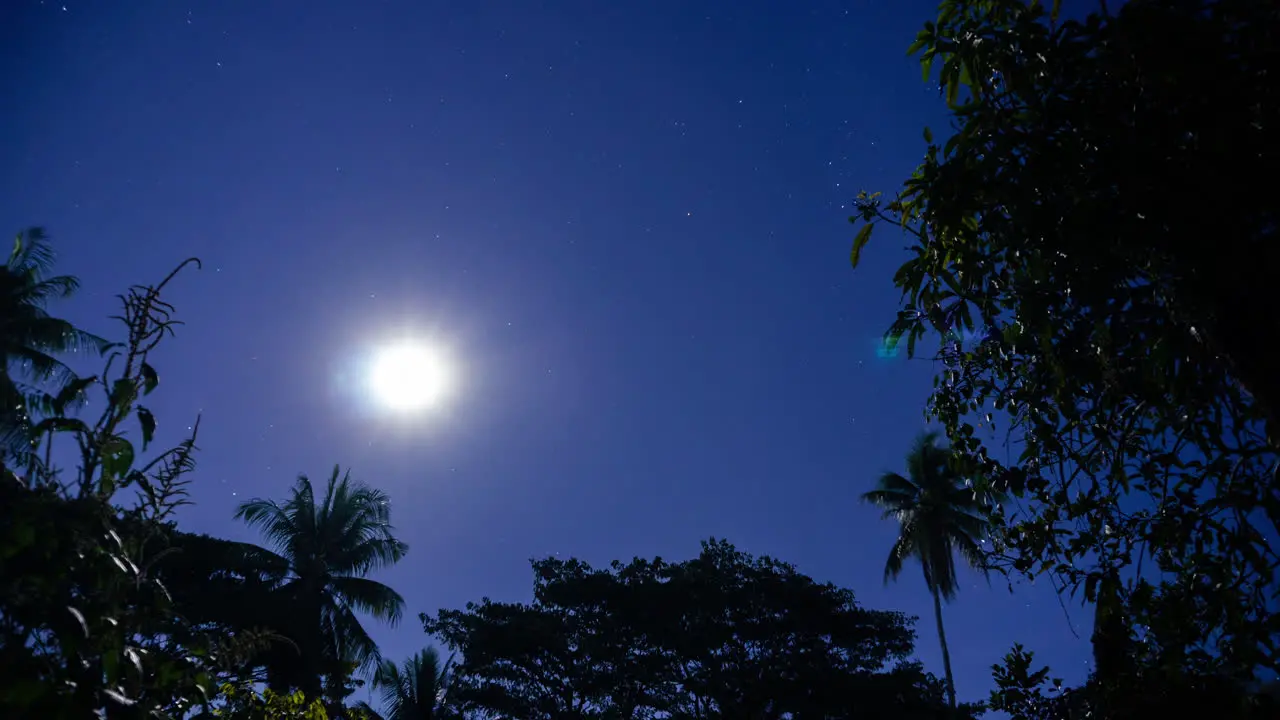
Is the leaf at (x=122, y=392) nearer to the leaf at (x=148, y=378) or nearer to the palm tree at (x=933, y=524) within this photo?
the leaf at (x=148, y=378)

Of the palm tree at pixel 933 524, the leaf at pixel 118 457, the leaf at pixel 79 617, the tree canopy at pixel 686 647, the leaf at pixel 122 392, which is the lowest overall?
the leaf at pixel 79 617

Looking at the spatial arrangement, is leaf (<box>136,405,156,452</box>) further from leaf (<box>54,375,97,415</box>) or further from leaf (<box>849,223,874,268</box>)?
leaf (<box>849,223,874,268</box>)

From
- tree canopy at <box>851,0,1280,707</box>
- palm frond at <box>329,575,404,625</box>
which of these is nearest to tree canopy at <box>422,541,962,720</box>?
palm frond at <box>329,575,404,625</box>

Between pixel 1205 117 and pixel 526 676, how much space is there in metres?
21.1

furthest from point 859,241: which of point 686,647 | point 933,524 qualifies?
point 933,524

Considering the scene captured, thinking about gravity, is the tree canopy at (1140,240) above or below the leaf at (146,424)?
above

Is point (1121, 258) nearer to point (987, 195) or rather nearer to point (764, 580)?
point (987, 195)

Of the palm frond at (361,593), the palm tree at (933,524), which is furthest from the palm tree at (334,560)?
the palm tree at (933,524)

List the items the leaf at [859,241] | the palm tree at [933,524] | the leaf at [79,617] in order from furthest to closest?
the palm tree at [933,524]
the leaf at [859,241]
the leaf at [79,617]

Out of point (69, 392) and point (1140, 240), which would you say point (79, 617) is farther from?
point (1140, 240)

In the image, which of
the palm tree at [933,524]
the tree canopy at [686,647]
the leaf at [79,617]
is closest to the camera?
the leaf at [79,617]

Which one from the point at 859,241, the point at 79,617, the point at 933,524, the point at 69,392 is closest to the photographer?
the point at 79,617

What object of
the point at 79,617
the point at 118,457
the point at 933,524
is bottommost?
the point at 79,617

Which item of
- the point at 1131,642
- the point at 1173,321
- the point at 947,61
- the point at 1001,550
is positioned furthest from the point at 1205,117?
the point at 1131,642
